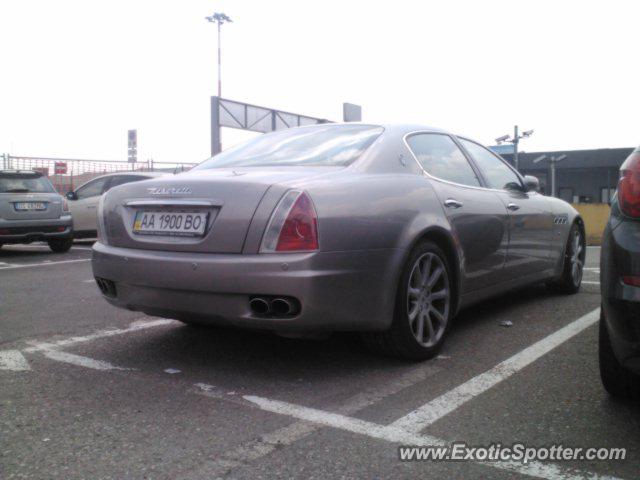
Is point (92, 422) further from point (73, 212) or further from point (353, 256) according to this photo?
point (73, 212)

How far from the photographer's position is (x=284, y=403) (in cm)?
308

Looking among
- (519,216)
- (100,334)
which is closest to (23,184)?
(100,334)

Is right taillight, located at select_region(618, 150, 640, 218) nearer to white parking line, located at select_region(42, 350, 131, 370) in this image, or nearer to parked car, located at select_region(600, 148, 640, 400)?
parked car, located at select_region(600, 148, 640, 400)

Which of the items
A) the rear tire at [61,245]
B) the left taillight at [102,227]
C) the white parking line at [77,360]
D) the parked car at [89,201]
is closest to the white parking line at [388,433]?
the white parking line at [77,360]

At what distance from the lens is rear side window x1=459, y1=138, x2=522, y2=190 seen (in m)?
4.94

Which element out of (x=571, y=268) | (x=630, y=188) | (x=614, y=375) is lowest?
(x=614, y=375)

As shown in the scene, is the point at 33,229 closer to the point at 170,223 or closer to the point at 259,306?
the point at 170,223

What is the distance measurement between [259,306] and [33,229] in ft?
29.1

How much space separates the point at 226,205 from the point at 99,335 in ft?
5.79

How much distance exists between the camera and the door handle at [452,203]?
4.05 m

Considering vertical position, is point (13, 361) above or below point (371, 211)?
below

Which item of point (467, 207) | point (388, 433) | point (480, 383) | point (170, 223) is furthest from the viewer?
point (467, 207)

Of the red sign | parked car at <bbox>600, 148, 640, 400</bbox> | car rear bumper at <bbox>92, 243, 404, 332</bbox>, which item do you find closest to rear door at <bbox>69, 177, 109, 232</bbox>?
the red sign

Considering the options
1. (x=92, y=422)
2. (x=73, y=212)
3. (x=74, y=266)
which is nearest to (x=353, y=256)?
(x=92, y=422)
